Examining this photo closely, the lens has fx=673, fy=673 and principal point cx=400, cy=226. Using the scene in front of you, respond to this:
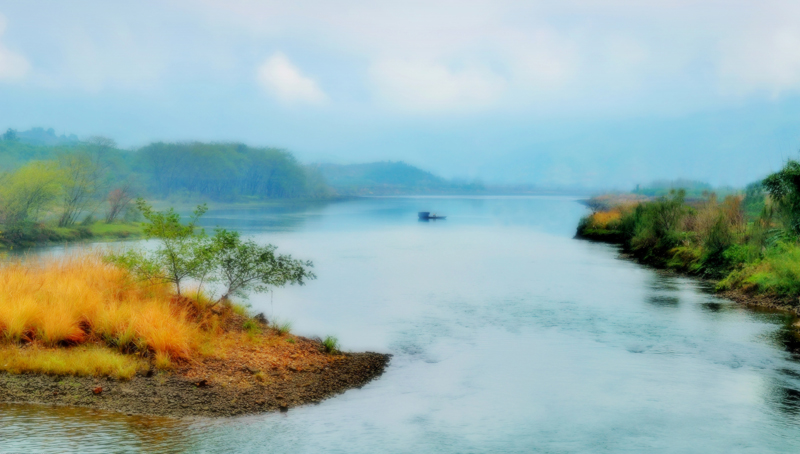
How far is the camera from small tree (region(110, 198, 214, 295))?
16.0 metres

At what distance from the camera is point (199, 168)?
5625 inches

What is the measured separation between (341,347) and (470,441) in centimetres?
654

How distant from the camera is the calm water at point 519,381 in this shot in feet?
34.7

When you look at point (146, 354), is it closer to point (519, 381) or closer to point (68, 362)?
point (68, 362)

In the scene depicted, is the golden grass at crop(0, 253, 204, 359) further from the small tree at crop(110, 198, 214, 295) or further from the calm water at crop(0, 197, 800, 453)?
the calm water at crop(0, 197, 800, 453)

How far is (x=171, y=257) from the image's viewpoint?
16047 mm

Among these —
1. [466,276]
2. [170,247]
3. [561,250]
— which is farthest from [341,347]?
[561,250]

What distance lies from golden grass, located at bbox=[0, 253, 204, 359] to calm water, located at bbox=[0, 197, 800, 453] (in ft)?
8.29

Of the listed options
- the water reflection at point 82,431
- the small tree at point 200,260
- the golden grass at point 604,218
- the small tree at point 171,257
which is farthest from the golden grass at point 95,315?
the golden grass at point 604,218

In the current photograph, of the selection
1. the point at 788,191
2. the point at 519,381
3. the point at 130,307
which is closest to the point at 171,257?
the point at 130,307

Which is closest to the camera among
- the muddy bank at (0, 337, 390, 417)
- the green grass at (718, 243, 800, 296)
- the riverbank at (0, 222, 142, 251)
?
the muddy bank at (0, 337, 390, 417)

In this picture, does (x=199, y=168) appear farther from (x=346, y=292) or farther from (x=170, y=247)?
(x=170, y=247)

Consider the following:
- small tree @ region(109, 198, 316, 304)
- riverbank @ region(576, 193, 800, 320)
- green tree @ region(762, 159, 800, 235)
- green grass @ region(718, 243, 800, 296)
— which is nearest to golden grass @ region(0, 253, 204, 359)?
small tree @ region(109, 198, 316, 304)

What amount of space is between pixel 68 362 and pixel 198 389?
254 centimetres
